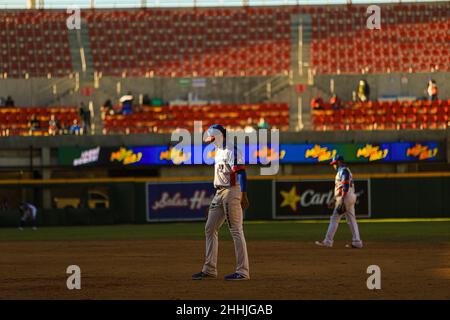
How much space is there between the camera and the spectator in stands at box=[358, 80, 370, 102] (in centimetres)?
3966

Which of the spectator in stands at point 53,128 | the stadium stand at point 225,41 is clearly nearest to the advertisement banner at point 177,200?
the spectator in stands at point 53,128

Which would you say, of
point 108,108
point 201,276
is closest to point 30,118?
point 108,108

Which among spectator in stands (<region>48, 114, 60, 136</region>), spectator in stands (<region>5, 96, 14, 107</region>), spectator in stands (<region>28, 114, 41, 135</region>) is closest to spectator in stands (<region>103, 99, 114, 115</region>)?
spectator in stands (<region>48, 114, 60, 136</region>)

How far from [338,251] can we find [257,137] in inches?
676

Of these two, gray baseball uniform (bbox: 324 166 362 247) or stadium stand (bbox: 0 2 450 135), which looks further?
stadium stand (bbox: 0 2 450 135)

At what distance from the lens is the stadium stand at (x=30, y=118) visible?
3869 centimetres

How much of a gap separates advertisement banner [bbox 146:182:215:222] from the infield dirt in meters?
10.5

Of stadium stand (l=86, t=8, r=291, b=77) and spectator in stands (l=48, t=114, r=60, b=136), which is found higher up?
stadium stand (l=86, t=8, r=291, b=77)

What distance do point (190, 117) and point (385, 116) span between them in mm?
7639

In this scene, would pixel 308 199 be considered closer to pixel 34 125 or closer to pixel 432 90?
pixel 432 90

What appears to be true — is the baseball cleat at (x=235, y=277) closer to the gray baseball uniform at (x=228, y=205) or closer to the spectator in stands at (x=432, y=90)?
the gray baseball uniform at (x=228, y=205)

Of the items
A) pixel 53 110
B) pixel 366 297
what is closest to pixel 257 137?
pixel 53 110

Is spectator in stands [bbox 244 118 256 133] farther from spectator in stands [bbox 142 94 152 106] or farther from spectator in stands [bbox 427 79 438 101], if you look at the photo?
spectator in stands [bbox 427 79 438 101]
